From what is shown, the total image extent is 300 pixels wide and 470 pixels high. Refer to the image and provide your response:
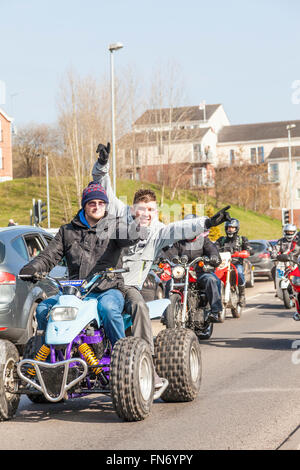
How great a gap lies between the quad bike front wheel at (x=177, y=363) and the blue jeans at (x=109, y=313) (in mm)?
669

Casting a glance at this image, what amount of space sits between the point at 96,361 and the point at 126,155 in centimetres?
5379

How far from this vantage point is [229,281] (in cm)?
1559

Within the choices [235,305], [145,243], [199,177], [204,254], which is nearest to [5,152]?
[199,177]

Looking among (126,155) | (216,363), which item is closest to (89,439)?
(216,363)

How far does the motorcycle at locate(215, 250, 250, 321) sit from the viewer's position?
15.1 metres

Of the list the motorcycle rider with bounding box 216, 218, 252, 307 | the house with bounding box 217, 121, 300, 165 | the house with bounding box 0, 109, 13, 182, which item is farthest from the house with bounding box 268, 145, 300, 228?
the motorcycle rider with bounding box 216, 218, 252, 307

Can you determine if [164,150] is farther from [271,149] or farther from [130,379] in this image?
[130,379]

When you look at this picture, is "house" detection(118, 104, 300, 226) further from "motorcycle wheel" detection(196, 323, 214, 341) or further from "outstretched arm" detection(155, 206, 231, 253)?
"outstretched arm" detection(155, 206, 231, 253)

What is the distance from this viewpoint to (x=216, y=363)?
33.8 feet

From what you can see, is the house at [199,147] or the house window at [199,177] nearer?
the house at [199,147]

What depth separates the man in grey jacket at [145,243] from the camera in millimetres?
7086

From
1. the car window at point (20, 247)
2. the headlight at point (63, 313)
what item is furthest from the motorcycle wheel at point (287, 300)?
the headlight at point (63, 313)

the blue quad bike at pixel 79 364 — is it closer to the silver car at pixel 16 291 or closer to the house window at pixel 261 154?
the silver car at pixel 16 291
